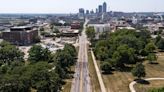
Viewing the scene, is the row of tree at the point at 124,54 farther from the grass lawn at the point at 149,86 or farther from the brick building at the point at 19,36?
the brick building at the point at 19,36

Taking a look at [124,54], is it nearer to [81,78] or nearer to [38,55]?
[81,78]

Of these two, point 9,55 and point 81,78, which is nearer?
point 81,78

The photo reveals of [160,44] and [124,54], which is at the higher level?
[124,54]

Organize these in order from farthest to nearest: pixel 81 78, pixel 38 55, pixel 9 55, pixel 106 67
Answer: pixel 9 55 < pixel 38 55 < pixel 106 67 < pixel 81 78

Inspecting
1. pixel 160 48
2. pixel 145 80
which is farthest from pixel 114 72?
pixel 160 48

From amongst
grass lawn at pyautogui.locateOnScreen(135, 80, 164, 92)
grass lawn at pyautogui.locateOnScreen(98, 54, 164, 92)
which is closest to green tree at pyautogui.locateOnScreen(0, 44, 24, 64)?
grass lawn at pyautogui.locateOnScreen(98, 54, 164, 92)

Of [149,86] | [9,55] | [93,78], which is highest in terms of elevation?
[9,55]

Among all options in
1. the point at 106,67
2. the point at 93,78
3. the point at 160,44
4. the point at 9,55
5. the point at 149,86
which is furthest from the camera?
the point at 160,44

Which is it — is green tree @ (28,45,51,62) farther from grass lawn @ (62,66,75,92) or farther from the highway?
grass lawn @ (62,66,75,92)

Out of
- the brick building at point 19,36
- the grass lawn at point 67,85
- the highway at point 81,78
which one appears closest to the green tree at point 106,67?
the highway at point 81,78

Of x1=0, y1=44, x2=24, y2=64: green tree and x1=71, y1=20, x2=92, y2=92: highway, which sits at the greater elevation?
x1=0, y1=44, x2=24, y2=64: green tree

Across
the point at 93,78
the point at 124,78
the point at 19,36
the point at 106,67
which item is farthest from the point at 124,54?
the point at 19,36

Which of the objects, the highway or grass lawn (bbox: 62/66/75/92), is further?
the highway
